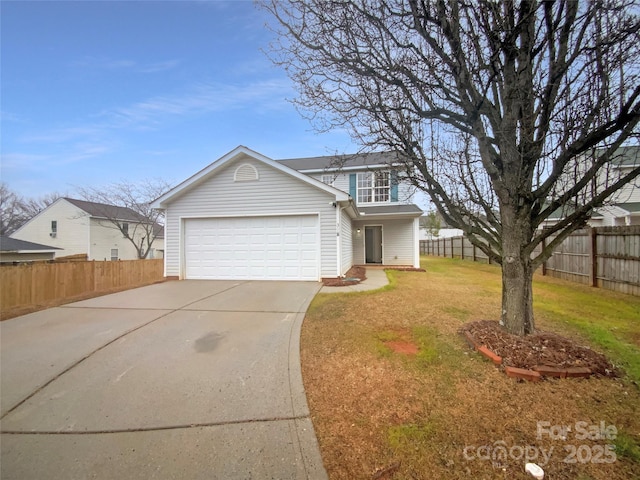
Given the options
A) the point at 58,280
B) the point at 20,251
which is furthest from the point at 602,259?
the point at 20,251

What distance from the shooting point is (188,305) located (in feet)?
21.9

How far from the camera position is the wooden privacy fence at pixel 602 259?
7508 millimetres

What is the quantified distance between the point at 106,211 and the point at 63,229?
3979mm

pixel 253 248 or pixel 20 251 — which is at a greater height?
pixel 253 248

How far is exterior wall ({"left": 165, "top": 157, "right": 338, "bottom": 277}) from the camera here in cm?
998

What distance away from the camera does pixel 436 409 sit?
106 inches

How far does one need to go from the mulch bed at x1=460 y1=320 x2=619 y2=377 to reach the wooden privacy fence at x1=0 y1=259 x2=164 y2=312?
10035 mm

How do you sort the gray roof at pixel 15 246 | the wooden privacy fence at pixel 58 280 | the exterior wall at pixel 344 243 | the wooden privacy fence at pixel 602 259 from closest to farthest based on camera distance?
1. the wooden privacy fence at pixel 602 259
2. the wooden privacy fence at pixel 58 280
3. the exterior wall at pixel 344 243
4. the gray roof at pixel 15 246

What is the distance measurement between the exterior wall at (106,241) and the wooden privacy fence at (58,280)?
16.0 metres

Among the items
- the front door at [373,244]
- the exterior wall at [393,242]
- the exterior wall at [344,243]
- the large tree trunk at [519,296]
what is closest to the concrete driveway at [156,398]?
the large tree trunk at [519,296]

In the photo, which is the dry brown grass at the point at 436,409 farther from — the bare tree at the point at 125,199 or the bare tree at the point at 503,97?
the bare tree at the point at 125,199

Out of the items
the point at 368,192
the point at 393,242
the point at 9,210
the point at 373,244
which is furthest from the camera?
the point at 9,210

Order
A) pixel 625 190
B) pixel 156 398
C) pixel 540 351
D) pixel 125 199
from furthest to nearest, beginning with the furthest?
pixel 125 199 → pixel 625 190 → pixel 540 351 → pixel 156 398

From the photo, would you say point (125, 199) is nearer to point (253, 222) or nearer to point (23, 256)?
point (23, 256)
